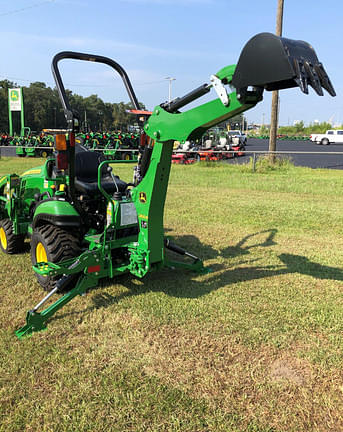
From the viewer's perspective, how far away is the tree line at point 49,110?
63606 mm

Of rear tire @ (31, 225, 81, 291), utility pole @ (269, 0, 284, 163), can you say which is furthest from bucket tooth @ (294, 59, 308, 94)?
utility pole @ (269, 0, 284, 163)

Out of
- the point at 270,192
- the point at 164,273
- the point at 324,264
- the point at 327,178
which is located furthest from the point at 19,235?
the point at 327,178

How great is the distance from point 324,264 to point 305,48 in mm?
3192

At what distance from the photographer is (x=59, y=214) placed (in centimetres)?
388

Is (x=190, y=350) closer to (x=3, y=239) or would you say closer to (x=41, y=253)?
(x=41, y=253)

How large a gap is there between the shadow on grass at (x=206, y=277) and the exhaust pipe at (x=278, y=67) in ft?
7.35

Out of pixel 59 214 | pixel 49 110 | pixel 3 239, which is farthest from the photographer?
pixel 49 110

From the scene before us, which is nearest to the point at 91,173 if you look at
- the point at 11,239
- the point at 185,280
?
the point at 11,239

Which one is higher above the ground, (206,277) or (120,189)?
(120,189)

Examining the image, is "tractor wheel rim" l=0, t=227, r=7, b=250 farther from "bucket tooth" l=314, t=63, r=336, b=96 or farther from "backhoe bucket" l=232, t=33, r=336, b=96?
"bucket tooth" l=314, t=63, r=336, b=96

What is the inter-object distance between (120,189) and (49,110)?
71711 mm

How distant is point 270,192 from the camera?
10719 millimetres

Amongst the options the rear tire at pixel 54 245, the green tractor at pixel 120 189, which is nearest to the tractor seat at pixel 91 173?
the green tractor at pixel 120 189

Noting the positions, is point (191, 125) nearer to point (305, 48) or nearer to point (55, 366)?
point (305, 48)
